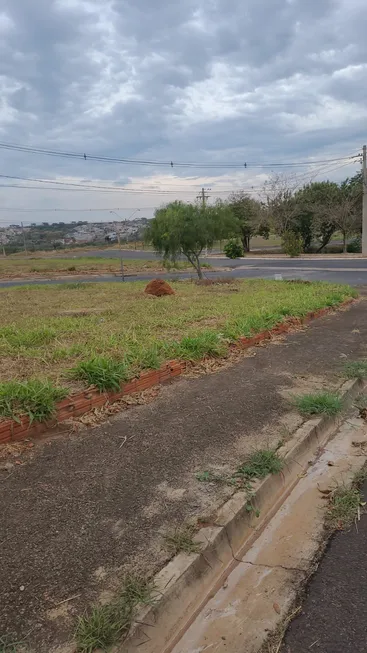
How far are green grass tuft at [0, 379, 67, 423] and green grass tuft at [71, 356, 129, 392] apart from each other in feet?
1.36

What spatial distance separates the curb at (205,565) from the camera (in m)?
1.95

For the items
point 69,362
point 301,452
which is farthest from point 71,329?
point 301,452

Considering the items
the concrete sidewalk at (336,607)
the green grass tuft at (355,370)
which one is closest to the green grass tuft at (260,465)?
the concrete sidewalk at (336,607)

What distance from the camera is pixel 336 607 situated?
2.13m

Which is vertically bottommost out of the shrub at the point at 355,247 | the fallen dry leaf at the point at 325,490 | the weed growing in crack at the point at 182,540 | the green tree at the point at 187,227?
the fallen dry leaf at the point at 325,490

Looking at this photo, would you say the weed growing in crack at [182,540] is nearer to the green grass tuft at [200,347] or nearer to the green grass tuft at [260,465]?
the green grass tuft at [260,465]

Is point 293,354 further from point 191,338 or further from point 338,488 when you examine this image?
point 338,488

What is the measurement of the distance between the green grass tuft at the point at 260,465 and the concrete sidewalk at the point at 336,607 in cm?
64

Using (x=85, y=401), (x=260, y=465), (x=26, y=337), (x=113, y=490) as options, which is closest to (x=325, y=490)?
(x=260, y=465)

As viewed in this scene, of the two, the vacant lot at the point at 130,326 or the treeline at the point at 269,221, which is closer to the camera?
the vacant lot at the point at 130,326

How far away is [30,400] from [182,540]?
189cm

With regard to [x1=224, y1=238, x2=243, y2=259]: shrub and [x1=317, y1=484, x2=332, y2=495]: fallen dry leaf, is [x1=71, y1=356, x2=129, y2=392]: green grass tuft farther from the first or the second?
[x1=224, y1=238, x2=243, y2=259]: shrub

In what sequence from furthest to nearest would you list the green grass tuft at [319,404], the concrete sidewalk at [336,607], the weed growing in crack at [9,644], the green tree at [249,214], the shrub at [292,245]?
the green tree at [249,214], the shrub at [292,245], the green grass tuft at [319,404], the concrete sidewalk at [336,607], the weed growing in crack at [9,644]

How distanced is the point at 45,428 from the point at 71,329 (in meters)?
3.55
